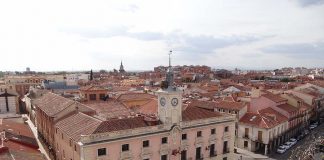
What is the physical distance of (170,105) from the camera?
1475 inches

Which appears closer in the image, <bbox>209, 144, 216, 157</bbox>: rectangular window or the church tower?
the church tower

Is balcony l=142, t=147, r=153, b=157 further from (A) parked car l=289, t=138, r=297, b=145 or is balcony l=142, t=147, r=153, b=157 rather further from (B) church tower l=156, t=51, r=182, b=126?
(A) parked car l=289, t=138, r=297, b=145

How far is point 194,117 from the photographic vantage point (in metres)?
41.1

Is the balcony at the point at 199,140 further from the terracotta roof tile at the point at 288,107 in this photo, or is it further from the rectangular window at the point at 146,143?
the terracotta roof tile at the point at 288,107

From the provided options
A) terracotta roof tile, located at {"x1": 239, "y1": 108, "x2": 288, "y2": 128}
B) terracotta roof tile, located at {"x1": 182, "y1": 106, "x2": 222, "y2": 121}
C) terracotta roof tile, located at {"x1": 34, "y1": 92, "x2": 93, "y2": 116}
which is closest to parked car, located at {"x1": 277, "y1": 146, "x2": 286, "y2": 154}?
terracotta roof tile, located at {"x1": 239, "y1": 108, "x2": 288, "y2": 128}

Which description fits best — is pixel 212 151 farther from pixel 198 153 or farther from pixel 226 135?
pixel 226 135

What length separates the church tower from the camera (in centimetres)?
3741

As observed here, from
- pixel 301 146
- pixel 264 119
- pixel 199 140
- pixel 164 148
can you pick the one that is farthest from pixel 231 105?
pixel 164 148

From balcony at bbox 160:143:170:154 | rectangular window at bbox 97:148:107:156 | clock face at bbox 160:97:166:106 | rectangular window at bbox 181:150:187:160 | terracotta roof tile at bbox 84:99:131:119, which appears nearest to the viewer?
rectangular window at bbox 97:148:107:156

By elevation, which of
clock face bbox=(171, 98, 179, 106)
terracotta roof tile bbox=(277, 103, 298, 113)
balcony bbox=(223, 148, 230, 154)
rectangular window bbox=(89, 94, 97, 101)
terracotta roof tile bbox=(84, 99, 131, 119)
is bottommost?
balcony bbox=(223, 148, 230, 154)

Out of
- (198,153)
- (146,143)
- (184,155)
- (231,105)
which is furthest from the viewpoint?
(231,105)

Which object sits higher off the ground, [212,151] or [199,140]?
[199,140]

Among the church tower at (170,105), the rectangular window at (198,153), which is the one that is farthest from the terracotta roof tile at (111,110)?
the rectangular window at (198,153)

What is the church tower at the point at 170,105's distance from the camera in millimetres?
37406
